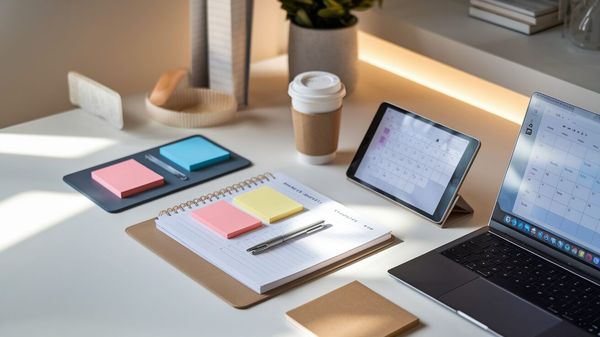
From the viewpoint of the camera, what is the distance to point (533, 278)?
1.44 metres

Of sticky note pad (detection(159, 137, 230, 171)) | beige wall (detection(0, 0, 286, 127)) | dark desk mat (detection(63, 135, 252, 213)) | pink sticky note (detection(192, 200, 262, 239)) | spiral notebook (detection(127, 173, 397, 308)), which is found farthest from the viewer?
beige wall (detection(0, 0, 286, 127))

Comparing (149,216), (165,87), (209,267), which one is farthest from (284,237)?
(165,87)

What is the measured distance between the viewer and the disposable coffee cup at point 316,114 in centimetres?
174

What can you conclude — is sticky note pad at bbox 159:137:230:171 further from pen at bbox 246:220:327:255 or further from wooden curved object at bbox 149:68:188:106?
pen at bbox 246:220:327:255

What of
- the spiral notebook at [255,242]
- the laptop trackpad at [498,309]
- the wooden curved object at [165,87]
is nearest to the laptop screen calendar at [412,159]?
the spiral notebook at [255,242]

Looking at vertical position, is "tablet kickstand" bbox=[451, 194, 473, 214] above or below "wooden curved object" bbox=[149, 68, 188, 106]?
below

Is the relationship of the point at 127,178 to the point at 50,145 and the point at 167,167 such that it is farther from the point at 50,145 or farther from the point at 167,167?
the point at 50,145

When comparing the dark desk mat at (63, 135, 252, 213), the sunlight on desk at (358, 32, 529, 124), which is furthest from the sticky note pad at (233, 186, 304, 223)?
the sunlight on desk at (358, 32, 529, 124)

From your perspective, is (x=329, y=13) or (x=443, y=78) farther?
(x=443, y=78)

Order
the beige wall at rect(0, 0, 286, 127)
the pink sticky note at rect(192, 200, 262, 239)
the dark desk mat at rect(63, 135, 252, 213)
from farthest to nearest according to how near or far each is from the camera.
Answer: the beige wall at rect(0, 0, 286, 127) → the dark desk mat at rect(63, 135, 252, 213) → the pink sticky note at rect(192, 200, 262, 239)

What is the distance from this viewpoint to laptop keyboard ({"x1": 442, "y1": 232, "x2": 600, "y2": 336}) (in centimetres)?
137

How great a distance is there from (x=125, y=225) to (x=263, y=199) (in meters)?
0.24

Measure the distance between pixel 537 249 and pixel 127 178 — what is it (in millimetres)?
733

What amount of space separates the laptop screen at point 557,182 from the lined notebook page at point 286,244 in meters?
0.23
